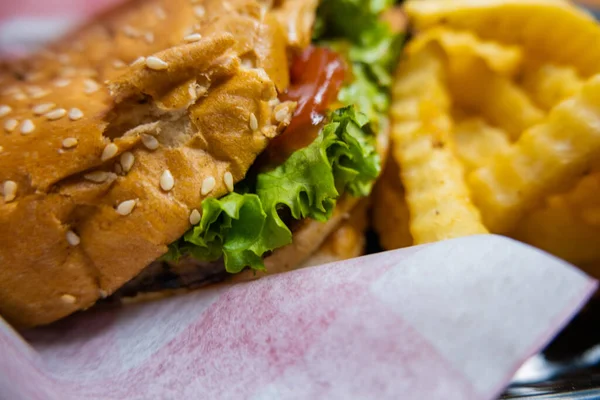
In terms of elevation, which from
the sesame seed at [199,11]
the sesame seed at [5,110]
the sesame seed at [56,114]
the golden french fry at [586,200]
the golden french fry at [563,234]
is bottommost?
the golden french fry at [563,234]

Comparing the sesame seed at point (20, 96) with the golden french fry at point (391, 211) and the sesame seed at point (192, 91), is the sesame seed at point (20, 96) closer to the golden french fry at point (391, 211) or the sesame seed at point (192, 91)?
the sesame seed at point (192, 91)

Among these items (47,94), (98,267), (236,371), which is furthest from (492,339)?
(47,94)

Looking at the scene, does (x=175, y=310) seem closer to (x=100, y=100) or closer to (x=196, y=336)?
(x=196, y=336)

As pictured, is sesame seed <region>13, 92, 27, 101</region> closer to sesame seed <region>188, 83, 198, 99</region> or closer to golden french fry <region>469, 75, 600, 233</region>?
sesame seed <region>188, 83, 198, 99</region>

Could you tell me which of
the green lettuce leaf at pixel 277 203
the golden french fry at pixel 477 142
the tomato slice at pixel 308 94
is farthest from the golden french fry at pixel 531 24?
the green lettuce leaf at pixel 277 203

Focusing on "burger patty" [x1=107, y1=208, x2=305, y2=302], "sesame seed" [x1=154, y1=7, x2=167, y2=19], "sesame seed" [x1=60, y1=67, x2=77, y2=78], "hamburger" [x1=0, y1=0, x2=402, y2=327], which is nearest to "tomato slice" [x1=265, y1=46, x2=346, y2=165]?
"hamburger" [x1=0, y1=0, x2=402, y2=327]

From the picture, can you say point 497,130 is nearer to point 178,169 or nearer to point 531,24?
point 531,24
